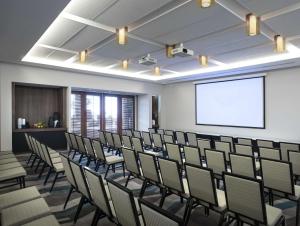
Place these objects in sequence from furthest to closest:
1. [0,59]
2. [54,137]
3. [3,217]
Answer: [54,137], [0,59], [3,217]

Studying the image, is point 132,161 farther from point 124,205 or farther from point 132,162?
point 124,205

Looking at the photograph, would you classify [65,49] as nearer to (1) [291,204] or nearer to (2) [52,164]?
(2) [52,164]

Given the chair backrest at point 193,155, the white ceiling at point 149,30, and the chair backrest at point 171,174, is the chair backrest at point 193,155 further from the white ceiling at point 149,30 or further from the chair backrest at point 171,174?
the white ceiling at point 149,30

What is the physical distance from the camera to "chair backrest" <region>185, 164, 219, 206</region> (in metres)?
2.30

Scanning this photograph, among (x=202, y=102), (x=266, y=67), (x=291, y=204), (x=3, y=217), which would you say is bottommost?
(x=291, y=204)

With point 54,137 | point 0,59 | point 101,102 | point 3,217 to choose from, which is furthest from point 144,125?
point 3,217

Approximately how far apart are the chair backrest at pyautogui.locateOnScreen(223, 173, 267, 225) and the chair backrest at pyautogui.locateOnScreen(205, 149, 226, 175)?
3.62 feet

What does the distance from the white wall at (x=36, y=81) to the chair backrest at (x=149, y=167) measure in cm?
522

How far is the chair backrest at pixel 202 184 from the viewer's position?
230 cm

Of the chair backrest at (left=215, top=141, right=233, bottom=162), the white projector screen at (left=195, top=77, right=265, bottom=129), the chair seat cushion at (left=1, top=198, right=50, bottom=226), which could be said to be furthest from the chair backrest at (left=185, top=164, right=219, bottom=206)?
the white projector screen at (left=195, top=77, right=265, bottom=129)

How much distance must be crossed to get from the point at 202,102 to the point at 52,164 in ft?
22.0

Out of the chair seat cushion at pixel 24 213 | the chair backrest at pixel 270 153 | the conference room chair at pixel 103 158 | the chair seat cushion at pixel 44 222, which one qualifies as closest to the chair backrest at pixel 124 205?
the chair seat cushion at pixel 44 222

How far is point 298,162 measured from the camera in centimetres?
339

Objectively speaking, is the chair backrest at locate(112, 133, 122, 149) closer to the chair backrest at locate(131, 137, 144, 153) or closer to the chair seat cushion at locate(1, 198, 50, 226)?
the chair backrest at locate(131, 137, 144, 153)
